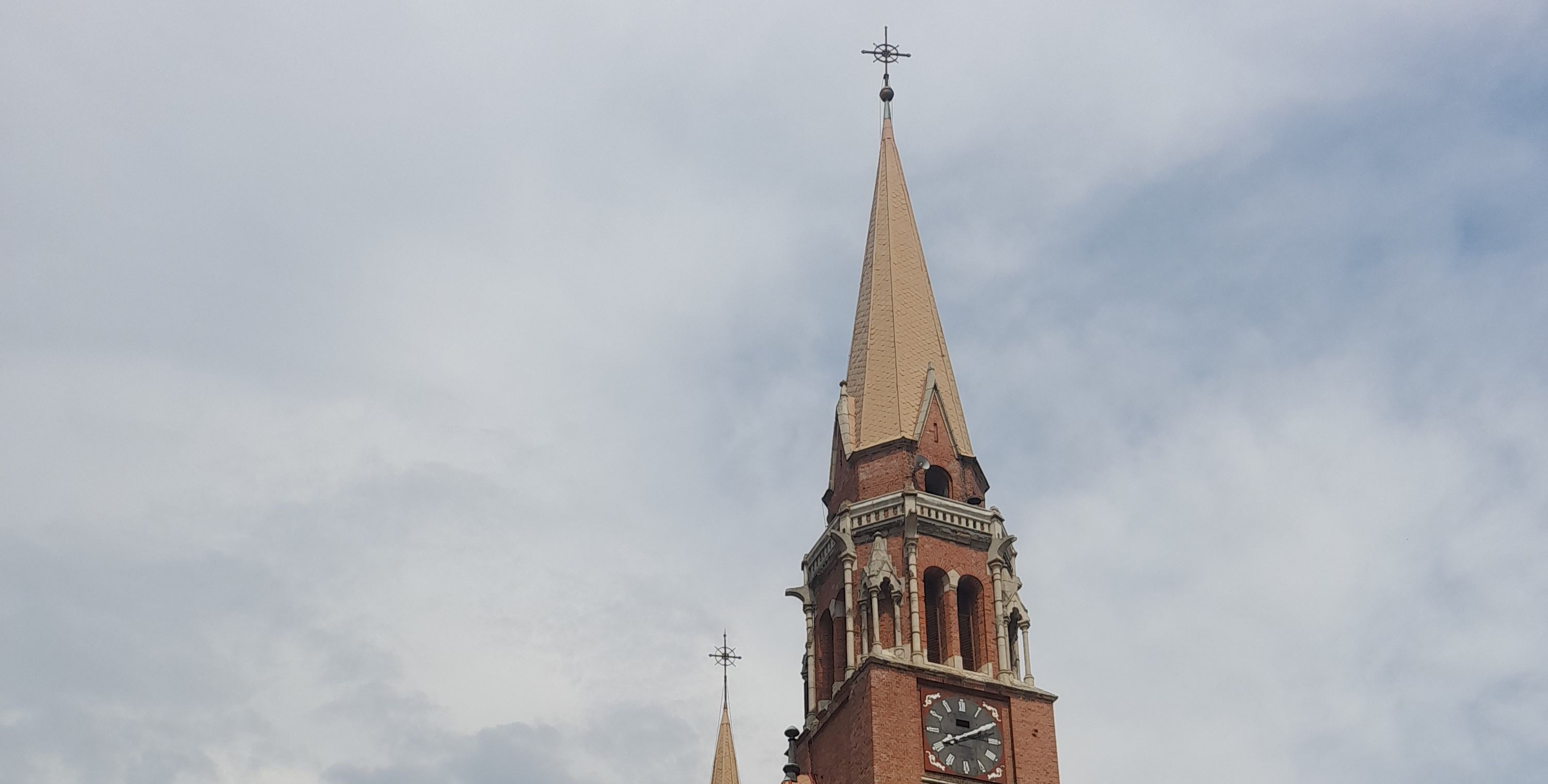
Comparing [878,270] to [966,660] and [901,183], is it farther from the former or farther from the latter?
[966,660]

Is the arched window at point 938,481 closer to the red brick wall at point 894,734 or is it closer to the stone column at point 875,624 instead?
the stone column at point 875,624

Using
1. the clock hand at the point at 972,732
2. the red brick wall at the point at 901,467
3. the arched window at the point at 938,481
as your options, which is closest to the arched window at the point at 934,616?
the clock hand at the point at 972,732

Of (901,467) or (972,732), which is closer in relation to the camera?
(972,732)

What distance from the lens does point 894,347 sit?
65.5m

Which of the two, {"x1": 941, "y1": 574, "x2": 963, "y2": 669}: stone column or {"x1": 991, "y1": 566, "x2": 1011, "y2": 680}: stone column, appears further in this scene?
{"x1": 991, "y1": 566, "x2": 1011, "y2": 680}: stone column

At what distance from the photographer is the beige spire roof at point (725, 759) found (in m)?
81.6

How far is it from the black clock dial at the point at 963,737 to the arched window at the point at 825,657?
4.74 metres

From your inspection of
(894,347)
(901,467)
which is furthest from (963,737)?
(894,347)

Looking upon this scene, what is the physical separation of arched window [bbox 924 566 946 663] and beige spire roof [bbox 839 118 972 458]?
4710mm

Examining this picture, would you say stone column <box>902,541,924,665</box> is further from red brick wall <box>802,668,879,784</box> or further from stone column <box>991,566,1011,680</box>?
stone column <box>991,566,1011,680</box>

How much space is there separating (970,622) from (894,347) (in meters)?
9.75

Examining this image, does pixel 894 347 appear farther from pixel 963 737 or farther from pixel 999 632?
pixel 963 737

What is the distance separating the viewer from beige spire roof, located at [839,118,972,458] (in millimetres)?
63938

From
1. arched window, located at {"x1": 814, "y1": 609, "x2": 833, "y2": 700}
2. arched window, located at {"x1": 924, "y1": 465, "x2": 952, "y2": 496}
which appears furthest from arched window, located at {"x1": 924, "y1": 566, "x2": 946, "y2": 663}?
arched window, located at {"x1": 924, "y1": 465, "x2": 952, "y2": 496}
